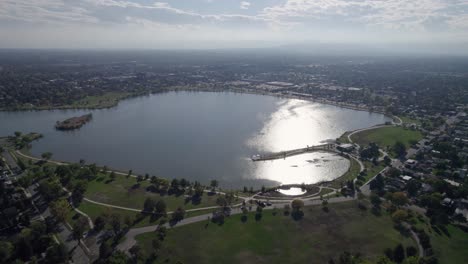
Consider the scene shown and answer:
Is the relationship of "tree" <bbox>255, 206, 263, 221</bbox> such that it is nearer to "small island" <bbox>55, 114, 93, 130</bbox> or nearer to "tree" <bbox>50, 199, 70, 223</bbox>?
"tree" <bbox>50, 199, 70, 223</bbox>

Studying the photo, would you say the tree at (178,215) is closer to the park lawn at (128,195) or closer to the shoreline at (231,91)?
the park lawn at (128,195)

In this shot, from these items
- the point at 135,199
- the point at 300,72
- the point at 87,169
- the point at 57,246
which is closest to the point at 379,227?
the point at 135,199

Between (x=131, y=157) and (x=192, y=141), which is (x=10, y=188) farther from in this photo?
(x=192, y=141)

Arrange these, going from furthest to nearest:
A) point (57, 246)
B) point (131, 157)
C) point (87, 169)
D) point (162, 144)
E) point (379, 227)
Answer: point (162, 144), point (131, 157), point (87, 169), point (379, 227), point (57, 246)

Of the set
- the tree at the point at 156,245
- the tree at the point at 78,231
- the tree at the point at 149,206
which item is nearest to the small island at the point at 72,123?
the tree at the point at 149,206

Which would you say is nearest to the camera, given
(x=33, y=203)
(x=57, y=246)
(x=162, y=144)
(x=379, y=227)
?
(x=57, y=246)

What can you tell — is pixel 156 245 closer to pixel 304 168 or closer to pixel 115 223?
pixel 115 223

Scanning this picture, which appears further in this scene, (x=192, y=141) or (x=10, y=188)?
(x=192, y=141)

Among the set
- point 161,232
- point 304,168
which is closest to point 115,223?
point 161,232
